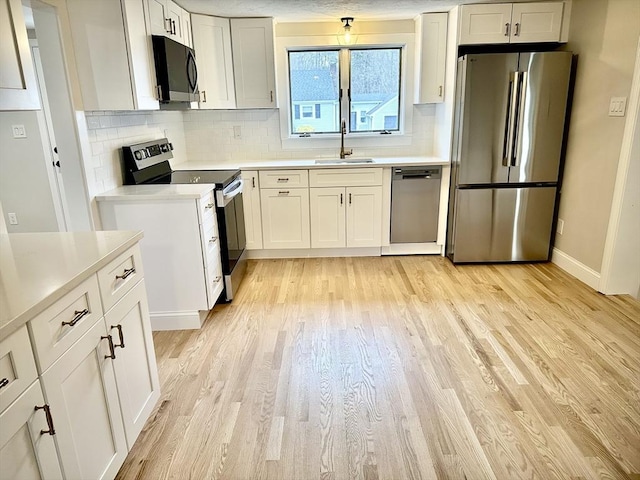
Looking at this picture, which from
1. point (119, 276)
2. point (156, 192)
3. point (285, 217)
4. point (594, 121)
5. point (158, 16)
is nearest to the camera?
point (119, 276)

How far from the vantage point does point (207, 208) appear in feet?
9.05

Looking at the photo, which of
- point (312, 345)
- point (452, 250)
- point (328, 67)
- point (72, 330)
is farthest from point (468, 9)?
point (72, 330)

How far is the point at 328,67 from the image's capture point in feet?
13.8

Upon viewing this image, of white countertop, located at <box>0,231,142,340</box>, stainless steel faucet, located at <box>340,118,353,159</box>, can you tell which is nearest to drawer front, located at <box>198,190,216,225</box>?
Answer: white countertop, located at <box>0,231,142,340</box>

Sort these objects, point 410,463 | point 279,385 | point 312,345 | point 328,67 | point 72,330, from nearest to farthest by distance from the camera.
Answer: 1. point 72,330
2. point 410,463
3. point 279,385
4. point 312,345
5. point 328,67

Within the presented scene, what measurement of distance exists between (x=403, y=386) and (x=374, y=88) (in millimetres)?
3083

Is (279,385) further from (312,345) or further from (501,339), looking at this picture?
(501,339)

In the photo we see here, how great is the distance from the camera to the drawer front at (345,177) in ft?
12.6

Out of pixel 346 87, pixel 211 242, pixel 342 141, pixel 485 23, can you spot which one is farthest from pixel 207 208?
pixel 485 23

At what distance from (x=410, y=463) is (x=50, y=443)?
1250 mm

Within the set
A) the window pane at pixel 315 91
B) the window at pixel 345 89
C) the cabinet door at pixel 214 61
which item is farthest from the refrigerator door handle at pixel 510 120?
the cabinet door at pixel 214 61

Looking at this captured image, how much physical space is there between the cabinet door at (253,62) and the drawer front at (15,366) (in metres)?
3.27

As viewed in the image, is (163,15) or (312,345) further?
(163,15)

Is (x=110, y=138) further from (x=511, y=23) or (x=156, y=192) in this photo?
(x=511, y=23)
